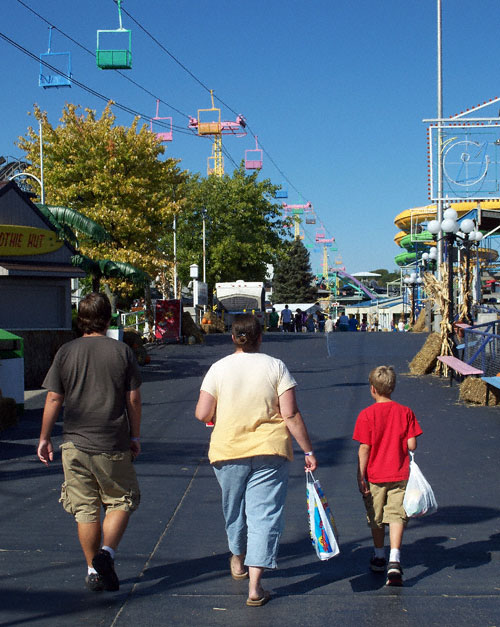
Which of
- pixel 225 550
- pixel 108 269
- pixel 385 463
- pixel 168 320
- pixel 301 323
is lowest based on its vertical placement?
pixel 225 550

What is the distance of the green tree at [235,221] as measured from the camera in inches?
1939

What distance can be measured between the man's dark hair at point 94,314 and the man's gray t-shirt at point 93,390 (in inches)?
3.8

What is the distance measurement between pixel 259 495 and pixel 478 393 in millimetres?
8368

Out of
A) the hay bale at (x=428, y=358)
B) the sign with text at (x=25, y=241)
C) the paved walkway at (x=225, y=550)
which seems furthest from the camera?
the hay bale at (x=428, y=358)

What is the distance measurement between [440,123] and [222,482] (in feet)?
58.4

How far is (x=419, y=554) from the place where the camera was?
16.9ft

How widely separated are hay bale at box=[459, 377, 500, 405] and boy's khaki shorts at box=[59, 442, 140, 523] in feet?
27.7

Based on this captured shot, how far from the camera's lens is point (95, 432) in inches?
177

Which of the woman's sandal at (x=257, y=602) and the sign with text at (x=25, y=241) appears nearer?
the woman's sandal at (x=257, y=602)

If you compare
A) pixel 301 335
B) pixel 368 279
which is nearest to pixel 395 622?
pixel 301 335

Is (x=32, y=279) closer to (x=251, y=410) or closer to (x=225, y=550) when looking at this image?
(x=225, y=550)

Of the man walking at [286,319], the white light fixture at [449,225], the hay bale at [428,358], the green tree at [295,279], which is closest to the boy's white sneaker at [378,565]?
the white light fixture at [449,225]

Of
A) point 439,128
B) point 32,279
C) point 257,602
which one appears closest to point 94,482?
point 257,602

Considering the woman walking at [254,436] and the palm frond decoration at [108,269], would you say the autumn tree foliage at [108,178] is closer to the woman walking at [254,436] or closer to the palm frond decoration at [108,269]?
the palm frond decoration at [108,269]
